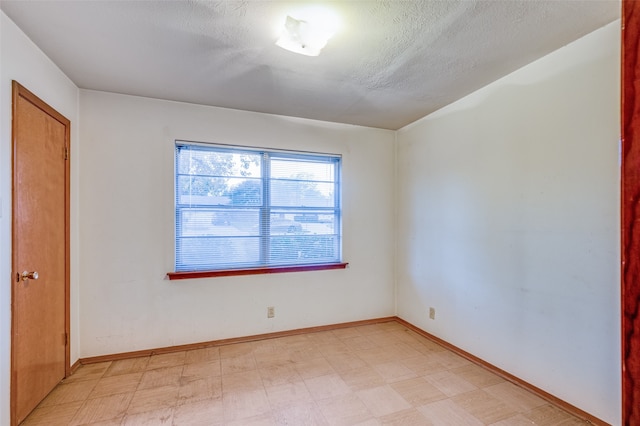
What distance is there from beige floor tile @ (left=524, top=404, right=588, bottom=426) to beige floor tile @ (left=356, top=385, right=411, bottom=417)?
787mm

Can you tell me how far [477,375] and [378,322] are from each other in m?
1.33

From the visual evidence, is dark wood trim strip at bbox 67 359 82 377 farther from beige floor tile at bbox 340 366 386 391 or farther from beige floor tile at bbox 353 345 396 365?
beige floor tile at bbox 353 345 396 365

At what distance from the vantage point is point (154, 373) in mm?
2447

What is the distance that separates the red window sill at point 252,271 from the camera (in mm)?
2822

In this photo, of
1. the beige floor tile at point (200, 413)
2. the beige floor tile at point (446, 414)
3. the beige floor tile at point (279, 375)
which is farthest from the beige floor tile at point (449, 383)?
the beige floor tile at point (200, 413)

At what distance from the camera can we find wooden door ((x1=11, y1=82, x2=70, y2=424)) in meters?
1.79

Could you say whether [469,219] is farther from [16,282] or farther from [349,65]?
[16,282]

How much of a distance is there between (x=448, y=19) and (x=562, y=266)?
1.77 metres

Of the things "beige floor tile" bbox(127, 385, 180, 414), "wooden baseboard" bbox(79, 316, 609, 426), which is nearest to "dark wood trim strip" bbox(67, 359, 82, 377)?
"wooden baseboard" bbox(79, 316, 609, 426)

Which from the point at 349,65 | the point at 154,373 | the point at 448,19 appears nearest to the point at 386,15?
the point at 448,19

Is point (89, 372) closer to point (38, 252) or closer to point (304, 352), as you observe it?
point (38, 252)

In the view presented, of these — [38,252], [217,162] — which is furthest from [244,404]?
[217,162]

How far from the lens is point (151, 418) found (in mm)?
1920

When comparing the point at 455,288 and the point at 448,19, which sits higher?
the point at 448,19
